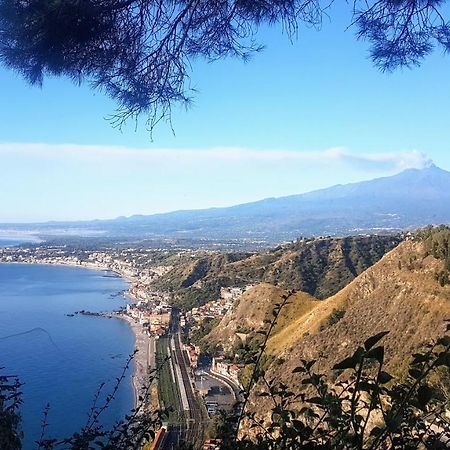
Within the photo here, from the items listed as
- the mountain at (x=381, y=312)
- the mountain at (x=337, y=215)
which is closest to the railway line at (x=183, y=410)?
the mountain at (x=381, y=312)

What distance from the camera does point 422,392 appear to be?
22.6 inches

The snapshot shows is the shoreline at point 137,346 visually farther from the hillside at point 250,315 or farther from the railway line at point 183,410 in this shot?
the hillside at point 250,315

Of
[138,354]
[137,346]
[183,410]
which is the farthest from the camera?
[137,346]

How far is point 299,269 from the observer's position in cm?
2311

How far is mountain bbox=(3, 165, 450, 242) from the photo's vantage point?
78.2 meters

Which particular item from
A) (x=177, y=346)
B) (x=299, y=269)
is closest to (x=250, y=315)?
(x=177, y=346)

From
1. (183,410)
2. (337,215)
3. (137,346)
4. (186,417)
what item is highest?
(337,215)

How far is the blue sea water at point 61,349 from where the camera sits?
10.8 metres

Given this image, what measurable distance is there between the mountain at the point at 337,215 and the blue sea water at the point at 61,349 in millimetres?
40093

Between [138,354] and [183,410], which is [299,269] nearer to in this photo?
[138,354]

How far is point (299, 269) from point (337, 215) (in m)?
76.3

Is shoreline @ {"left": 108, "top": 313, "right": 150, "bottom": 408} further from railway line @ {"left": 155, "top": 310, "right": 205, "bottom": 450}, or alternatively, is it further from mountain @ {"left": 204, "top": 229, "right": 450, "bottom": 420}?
mountain @ {"left": 204, "top": 229, "right": 450, "bottom": 420}

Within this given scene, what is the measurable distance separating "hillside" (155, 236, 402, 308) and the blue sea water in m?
4.76

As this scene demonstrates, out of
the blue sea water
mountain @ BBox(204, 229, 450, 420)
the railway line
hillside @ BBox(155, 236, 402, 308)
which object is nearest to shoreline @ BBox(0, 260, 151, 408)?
the blue sea water
